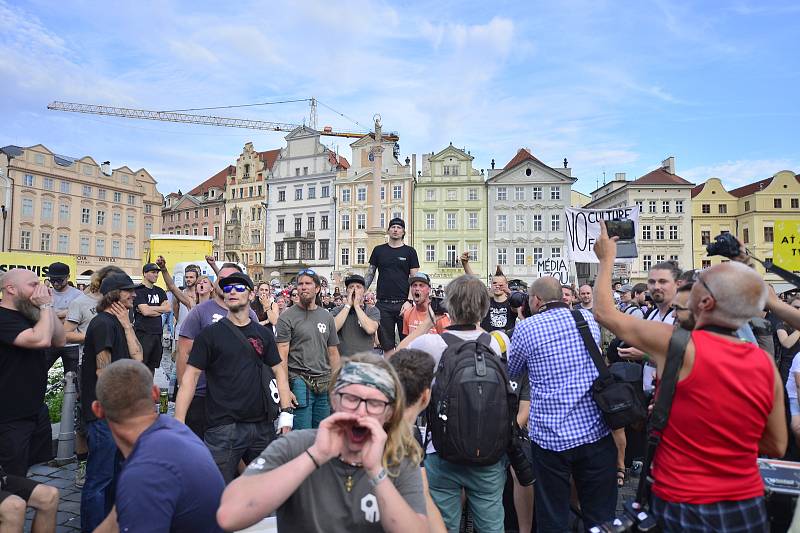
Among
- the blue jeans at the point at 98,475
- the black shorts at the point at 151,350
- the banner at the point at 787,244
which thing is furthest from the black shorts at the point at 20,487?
the banner at the point at 787,244

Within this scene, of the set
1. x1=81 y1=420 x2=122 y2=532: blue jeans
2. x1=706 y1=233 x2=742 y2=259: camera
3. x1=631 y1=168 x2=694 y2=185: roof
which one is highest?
Answer: x1=631 y1=168 x2=694 y2=185: roof

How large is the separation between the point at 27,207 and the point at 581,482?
65089 millimetres

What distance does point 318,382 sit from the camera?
5.83 metres

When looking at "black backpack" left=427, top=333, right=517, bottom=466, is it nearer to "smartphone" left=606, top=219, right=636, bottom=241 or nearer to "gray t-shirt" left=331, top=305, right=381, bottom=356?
"smartphone" left=606, top=219, right=636, bottom=241

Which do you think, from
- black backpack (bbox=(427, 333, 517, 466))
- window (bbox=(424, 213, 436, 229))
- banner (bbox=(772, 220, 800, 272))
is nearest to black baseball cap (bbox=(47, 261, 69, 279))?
black backpack (bbox=(427, 333, 517, 466))

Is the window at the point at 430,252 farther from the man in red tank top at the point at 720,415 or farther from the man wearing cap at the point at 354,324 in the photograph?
the man in red tank top at the point at 720,415

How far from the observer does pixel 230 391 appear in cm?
427

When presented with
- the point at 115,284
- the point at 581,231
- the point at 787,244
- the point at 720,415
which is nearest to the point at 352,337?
the point at 115,284

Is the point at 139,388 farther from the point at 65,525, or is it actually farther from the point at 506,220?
the point at 506,220

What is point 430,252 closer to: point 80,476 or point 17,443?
point 80,476

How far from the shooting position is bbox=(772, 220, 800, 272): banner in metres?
9.09

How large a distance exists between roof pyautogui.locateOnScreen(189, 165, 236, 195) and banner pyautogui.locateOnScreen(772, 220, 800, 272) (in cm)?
7017

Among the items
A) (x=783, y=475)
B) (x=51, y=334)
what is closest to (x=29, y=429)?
(x=51, y=334)

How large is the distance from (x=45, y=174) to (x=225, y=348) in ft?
210
